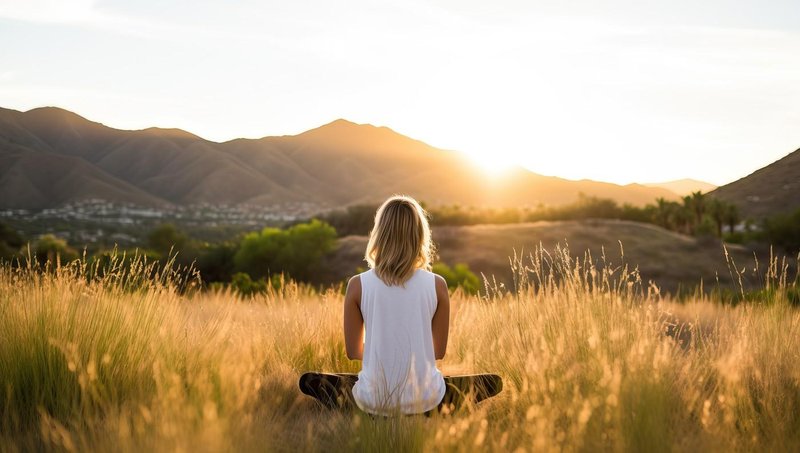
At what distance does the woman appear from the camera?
430 centimetres

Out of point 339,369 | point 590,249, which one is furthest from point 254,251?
point 339,369

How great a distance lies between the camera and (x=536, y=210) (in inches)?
2889

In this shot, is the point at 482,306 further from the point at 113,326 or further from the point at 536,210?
the point at 536,210

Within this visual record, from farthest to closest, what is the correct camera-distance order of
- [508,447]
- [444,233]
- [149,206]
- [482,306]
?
[149,206] → [444,233] → [482,306] → [508,447]

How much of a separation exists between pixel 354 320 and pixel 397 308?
35cm

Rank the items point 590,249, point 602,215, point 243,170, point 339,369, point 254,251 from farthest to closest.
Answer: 1. point 243,170
2. point 602,215
3. point 590,249
4. point 254,251
5. point 339,369

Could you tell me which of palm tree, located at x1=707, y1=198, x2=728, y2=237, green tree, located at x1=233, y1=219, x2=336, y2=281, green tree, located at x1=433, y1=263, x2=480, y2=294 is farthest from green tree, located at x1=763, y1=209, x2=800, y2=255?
green tree, located at x1=433, y1=263, x2=480, y2=294

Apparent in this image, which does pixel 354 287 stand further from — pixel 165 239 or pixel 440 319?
pixel 165 239

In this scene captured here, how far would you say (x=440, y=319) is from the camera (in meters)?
4.59

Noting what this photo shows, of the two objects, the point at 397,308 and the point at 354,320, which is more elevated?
the point at 397,308

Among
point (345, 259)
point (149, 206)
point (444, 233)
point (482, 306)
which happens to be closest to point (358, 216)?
point (444, 233)

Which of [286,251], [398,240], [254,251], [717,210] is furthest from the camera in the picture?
[717,210]

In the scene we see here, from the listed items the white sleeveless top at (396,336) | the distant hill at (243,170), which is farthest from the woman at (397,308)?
the distant hill at (243,170)

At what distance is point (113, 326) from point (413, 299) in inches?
91.1
